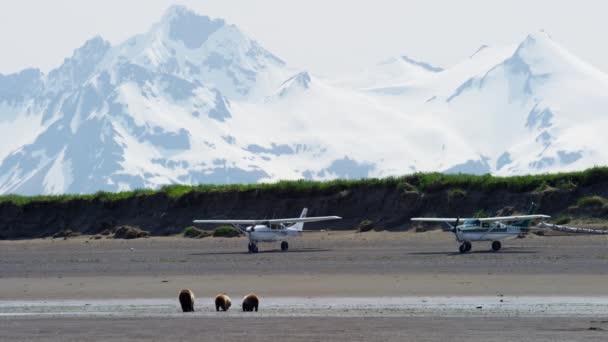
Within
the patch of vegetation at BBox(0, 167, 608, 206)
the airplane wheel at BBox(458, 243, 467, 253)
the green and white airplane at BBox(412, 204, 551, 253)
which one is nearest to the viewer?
the airplane wheel at BBox(458, 243, 467, 253)

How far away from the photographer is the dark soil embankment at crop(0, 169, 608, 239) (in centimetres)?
5019

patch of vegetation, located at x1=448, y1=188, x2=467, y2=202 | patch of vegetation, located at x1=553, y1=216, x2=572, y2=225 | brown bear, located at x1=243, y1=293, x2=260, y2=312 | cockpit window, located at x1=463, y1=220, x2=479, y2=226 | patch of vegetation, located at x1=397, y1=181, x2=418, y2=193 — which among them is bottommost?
brown bear, located at x1=243, y1=293, x2=260, y2=312

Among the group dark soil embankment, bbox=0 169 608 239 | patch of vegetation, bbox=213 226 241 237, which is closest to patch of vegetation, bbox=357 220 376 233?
dark soil embankment, bbox=0 169 608 239

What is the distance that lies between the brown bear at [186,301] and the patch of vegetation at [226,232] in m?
27.3

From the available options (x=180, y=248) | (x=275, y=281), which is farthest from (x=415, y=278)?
(x=180, y=248)

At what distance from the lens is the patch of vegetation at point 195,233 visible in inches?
2045

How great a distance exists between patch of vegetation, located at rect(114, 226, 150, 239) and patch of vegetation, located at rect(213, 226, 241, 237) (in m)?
Result: 3.19

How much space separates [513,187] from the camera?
51.9 meters

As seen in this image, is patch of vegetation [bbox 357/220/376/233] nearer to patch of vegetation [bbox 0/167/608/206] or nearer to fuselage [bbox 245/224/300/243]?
patch of vegetation [bbox 0/167/608/206]

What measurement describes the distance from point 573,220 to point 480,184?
6.35m

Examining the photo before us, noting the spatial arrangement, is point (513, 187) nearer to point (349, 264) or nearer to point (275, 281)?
point (349, 264)

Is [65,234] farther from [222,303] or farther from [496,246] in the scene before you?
[222,303]

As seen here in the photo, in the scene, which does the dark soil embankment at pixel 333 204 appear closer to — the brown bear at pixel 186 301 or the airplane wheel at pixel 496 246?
the airplane wheel at pixel 496 246

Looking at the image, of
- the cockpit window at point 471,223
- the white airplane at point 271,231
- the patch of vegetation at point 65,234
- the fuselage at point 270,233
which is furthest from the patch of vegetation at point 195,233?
the cockpit window at point 471,223
